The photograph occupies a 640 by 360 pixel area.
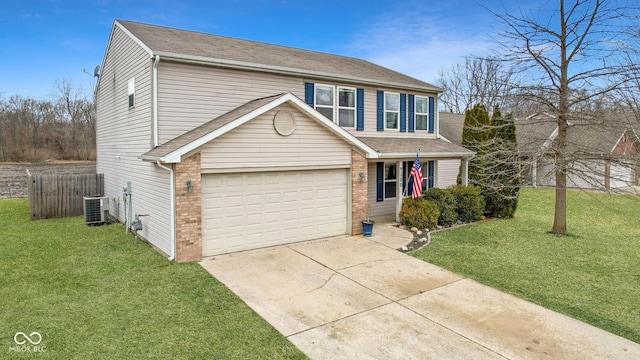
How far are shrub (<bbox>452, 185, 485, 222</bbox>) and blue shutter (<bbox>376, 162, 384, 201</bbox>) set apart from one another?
2662 mm

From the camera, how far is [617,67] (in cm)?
1009

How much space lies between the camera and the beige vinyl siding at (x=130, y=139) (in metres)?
9.43

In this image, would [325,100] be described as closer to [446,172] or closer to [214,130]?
[214,130]

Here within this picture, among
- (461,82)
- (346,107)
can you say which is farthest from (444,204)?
(461,82)

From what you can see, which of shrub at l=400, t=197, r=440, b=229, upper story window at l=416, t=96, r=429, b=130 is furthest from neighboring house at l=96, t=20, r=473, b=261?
upper story window at l=416, t=96, r=429, b=130

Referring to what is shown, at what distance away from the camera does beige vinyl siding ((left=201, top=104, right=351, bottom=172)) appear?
8.91 metres

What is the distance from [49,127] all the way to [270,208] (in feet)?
122

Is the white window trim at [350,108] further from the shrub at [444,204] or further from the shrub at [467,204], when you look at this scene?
the shrub at [467,204]

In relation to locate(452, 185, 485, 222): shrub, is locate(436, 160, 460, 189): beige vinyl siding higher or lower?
higher

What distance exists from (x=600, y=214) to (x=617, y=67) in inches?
348

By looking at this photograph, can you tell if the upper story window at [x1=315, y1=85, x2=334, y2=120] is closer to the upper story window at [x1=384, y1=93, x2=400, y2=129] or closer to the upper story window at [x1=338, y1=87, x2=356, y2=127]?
the upper story window at [x1=338, y1=87, x2=356, y2=127]

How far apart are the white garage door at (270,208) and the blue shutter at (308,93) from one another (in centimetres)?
269

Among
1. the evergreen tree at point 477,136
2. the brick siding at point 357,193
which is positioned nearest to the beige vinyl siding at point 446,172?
the evergreen tree at point 477,136

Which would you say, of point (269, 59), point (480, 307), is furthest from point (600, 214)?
point (269, 59)
